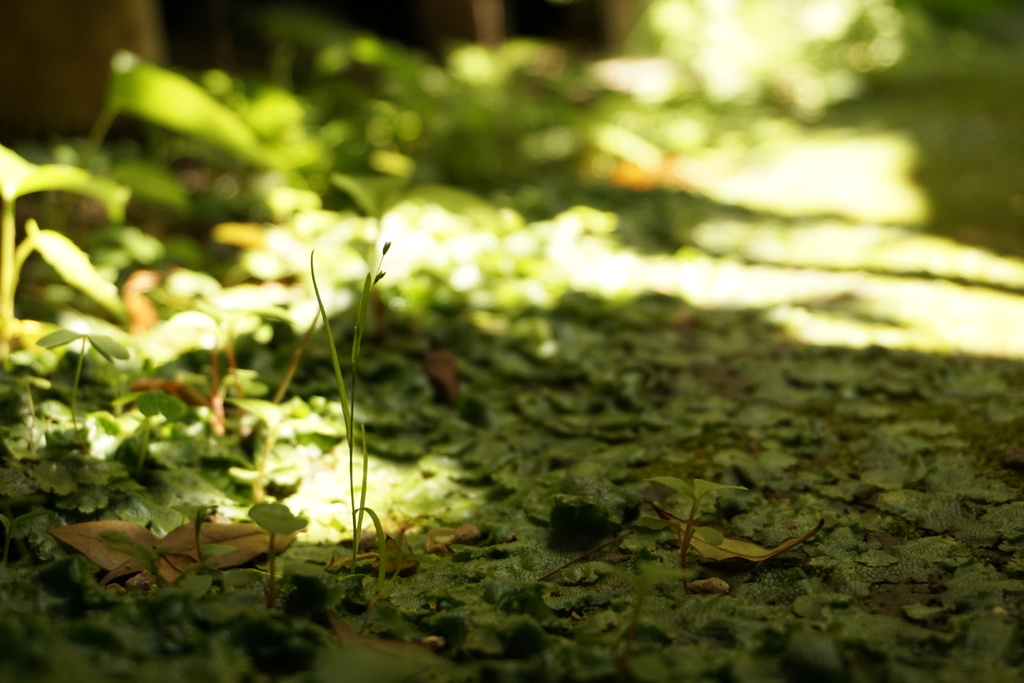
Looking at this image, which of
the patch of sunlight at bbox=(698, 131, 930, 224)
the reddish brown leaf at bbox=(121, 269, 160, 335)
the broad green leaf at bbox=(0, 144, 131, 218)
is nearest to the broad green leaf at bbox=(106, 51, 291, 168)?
the reddish brown leaf at bbox=(121, 269, 160, 335)

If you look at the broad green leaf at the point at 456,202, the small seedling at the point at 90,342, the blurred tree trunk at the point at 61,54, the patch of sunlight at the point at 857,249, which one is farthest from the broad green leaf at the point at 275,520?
the blurred tree trunk at the point at 61,54

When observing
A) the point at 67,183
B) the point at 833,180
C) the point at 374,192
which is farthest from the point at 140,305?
the point at 833,180

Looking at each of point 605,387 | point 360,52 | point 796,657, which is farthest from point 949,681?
point 360,52

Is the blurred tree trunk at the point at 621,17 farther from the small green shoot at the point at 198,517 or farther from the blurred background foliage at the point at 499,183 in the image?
the small green shoot at the point at 198,517

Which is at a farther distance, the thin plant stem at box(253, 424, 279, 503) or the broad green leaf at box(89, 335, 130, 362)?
the thin plant stem at box(253, 424, 279, 503)

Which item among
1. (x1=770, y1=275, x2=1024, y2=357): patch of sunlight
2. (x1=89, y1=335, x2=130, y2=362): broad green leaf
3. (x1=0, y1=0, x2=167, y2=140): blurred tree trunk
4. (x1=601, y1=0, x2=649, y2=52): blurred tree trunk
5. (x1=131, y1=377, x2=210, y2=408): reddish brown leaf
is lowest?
(x1=131, y1=377, x2=210, y2=408): reddish brown leaf

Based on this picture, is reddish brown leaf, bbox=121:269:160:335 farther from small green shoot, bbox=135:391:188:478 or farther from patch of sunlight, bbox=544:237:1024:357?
patch of sunlight, bbox=544:237:1024:357

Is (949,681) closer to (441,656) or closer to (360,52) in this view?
(441,656)
